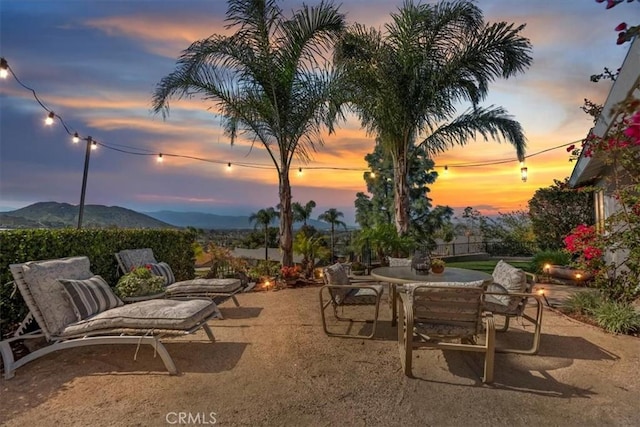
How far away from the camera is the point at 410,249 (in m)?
8.32

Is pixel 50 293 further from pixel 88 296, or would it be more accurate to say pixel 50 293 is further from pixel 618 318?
pixel 618 318

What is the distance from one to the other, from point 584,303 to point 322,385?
448 centimetres

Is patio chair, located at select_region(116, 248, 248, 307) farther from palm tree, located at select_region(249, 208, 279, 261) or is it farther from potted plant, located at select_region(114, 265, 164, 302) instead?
palm tree, located at select_region(249, 208, 279, 261)

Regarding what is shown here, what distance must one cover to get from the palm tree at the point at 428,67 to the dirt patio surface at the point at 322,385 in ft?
17.7

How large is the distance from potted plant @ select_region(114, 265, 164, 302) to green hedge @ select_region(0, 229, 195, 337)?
0.72 meters

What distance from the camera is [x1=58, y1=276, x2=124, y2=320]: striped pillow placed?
11.6 ft

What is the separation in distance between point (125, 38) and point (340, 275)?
622 centimetres

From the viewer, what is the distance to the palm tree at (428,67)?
301 inches

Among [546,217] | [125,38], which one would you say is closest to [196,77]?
[125,38]

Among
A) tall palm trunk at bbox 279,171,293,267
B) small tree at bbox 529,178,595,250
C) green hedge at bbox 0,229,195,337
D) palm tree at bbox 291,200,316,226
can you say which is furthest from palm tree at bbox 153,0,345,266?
palm tree at bbox 291,200,316,226

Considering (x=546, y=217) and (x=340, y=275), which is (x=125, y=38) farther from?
(x=546, y=217)

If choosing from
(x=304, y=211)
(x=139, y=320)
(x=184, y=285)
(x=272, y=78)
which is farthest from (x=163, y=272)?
(x=304, y=211)

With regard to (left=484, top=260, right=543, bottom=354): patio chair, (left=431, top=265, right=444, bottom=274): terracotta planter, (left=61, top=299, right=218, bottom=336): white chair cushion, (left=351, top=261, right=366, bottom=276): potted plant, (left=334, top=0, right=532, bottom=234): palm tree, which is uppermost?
(left=334, top=0, right=532, bottom=234): palm tree

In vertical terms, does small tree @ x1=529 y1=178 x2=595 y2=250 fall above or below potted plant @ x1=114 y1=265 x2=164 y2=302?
above
